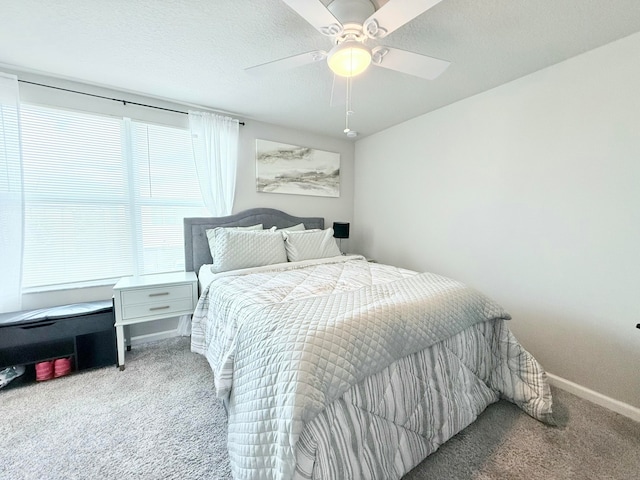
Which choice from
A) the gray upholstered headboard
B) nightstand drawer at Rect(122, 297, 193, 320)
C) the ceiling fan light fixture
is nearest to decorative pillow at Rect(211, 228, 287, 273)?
the gray upholstered headboard

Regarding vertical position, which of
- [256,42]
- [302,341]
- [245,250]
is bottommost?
[302,341]

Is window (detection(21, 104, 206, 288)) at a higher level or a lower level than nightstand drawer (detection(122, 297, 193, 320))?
higher

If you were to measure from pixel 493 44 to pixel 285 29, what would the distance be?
52.2 inches

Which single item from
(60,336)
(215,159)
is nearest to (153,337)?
(60,336)

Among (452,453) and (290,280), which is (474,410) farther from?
(290,280)

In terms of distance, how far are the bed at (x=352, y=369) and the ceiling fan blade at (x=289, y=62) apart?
1336mm

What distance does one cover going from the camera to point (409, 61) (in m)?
1.49

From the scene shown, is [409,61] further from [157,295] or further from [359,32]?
[157,295]

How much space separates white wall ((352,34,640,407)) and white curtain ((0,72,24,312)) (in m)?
3.53

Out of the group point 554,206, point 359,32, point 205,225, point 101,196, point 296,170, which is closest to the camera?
point 359,32

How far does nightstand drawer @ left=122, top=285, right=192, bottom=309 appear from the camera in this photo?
211 centimetres

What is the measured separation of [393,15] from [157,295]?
2.45 meters

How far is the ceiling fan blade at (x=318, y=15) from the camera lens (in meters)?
1.12

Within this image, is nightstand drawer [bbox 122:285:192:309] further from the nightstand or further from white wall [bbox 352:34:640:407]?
white wall [bbox 352:34:640:407]
